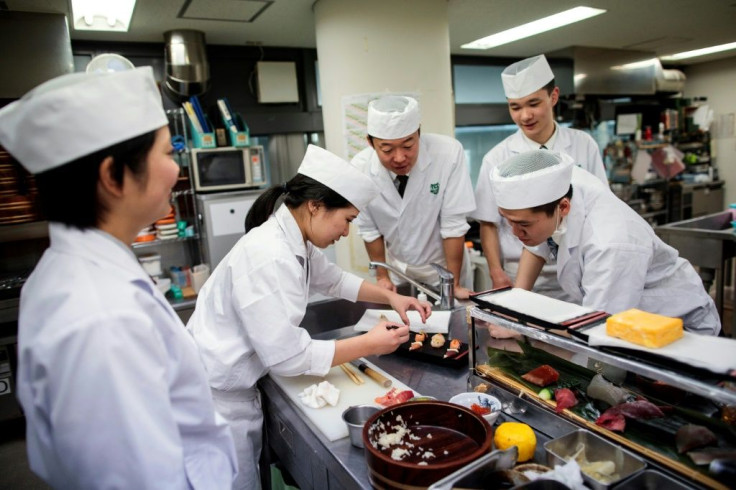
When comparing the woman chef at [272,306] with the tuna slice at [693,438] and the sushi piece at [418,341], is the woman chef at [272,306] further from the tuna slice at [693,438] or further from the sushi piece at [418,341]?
the tuna slice at [693,438]

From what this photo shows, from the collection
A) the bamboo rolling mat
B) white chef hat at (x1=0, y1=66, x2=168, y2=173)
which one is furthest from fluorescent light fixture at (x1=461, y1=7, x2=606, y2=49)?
white chef hat at (x1=0, y1=66, x2=168, y2=173)

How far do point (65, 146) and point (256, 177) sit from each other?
3263 mm

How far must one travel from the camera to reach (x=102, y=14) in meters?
3.37

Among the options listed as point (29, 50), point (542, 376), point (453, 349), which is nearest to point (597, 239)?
point (542, 376)

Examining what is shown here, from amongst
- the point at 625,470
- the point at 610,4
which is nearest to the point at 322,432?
the point at 625,470

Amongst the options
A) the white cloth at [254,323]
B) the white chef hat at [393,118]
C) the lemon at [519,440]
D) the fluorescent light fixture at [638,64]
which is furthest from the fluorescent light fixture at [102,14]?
the fluorescent light fixture at [638,64]

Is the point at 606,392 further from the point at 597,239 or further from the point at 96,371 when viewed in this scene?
the point at 96,371

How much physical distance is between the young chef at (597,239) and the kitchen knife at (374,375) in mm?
717

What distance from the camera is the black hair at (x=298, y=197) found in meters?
1.64

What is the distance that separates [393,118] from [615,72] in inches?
209

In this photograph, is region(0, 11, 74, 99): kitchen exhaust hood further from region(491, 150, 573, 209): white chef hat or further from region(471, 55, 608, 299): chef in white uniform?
region(491, 150, 573, 209): white chef hat

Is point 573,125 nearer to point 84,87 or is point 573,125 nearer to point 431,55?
point 431,55

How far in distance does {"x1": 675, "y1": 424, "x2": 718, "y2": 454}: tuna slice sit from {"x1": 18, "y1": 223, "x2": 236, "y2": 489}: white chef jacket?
107 cm

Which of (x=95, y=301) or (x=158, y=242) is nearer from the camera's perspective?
(x=95, y=301)
